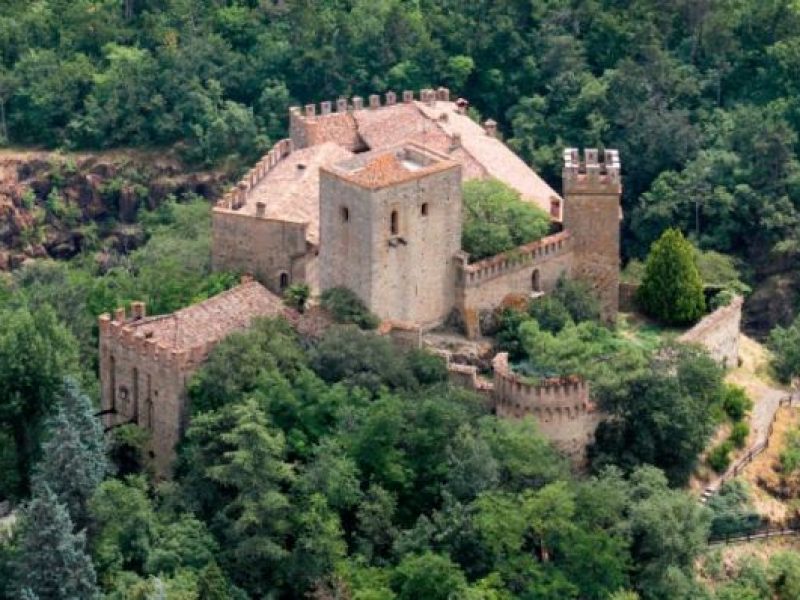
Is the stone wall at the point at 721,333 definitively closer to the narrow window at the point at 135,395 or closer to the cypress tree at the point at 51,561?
the narrow window at the point at 135,395

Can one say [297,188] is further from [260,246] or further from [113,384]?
[113,384]

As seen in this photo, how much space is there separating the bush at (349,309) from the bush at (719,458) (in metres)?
12.7

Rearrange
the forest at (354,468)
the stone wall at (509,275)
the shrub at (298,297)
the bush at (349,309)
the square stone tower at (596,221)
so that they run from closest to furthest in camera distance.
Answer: the forest at (354,468)
the bush at (349,309)
the shrub at (298,297)
the stone wall at (509,275)
the square stone tower at (596,221)

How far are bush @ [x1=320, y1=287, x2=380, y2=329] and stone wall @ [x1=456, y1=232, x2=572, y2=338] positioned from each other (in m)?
4.02

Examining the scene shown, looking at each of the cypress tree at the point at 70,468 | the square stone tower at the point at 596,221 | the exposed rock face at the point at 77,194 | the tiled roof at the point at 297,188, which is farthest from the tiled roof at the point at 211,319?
the exposed rock face at the point at 77,194

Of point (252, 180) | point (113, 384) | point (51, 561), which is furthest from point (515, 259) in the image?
point (51, 561)

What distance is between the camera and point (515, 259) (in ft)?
337

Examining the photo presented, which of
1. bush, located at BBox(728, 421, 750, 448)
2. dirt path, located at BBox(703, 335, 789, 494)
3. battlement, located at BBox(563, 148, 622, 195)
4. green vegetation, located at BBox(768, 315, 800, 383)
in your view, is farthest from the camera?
green vegetation, located at BBox(768, 315, 800, 383)

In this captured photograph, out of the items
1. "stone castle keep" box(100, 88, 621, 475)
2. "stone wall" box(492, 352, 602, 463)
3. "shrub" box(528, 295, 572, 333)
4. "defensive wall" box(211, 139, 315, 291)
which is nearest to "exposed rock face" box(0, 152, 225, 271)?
"stone castle keep" box(100, 88, 621, 475)

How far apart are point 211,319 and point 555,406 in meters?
12.6

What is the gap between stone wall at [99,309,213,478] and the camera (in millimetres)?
→ 96812

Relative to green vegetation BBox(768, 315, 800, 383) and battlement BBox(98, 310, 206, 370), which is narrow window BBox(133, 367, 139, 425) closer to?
battlement BBox(98, 310, 206, 370)

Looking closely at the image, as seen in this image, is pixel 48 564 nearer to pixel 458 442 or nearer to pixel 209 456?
pixel 209 456

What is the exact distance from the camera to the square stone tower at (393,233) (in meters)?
98.4
